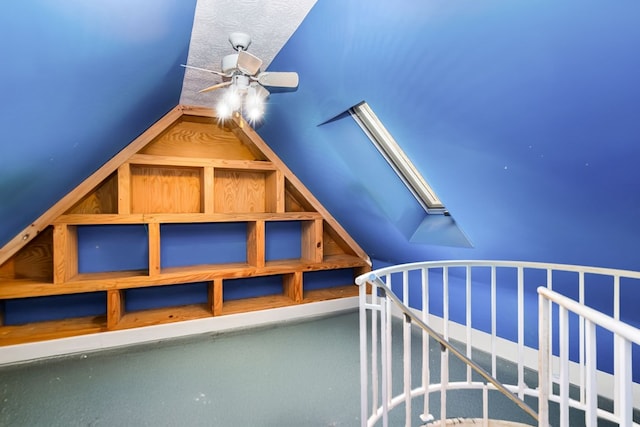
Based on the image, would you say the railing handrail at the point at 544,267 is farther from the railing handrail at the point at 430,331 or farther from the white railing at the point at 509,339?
the railing handrail at the point at 430,331

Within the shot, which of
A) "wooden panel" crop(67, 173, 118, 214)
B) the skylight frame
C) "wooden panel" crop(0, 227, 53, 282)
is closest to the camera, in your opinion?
the skylight frame

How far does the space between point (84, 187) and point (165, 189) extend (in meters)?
0.57

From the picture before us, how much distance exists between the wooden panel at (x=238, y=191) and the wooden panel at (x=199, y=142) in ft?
0.56

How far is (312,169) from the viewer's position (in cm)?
264

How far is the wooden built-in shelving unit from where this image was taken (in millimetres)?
2336

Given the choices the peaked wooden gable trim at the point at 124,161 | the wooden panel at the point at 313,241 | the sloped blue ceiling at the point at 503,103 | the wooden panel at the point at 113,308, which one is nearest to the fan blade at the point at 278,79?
the sloped blue ceiling at the point at 503,103

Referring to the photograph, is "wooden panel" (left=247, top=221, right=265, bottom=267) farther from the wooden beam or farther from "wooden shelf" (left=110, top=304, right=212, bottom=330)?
the wooden beam

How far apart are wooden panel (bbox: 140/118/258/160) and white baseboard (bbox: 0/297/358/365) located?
143 centimetres

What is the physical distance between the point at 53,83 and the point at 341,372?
2.01m

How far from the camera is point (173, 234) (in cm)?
285

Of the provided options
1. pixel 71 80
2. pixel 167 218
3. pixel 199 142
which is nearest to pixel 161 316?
pixel 167 218

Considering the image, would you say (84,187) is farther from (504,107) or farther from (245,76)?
(504,107)

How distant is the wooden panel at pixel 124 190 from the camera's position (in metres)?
2.43

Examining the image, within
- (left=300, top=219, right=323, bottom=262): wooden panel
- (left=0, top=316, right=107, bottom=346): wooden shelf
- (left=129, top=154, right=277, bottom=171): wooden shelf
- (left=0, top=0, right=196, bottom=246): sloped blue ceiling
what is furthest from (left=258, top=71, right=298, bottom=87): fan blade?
(left=0, top=316, right=107, bottom=346): wooden shelf
